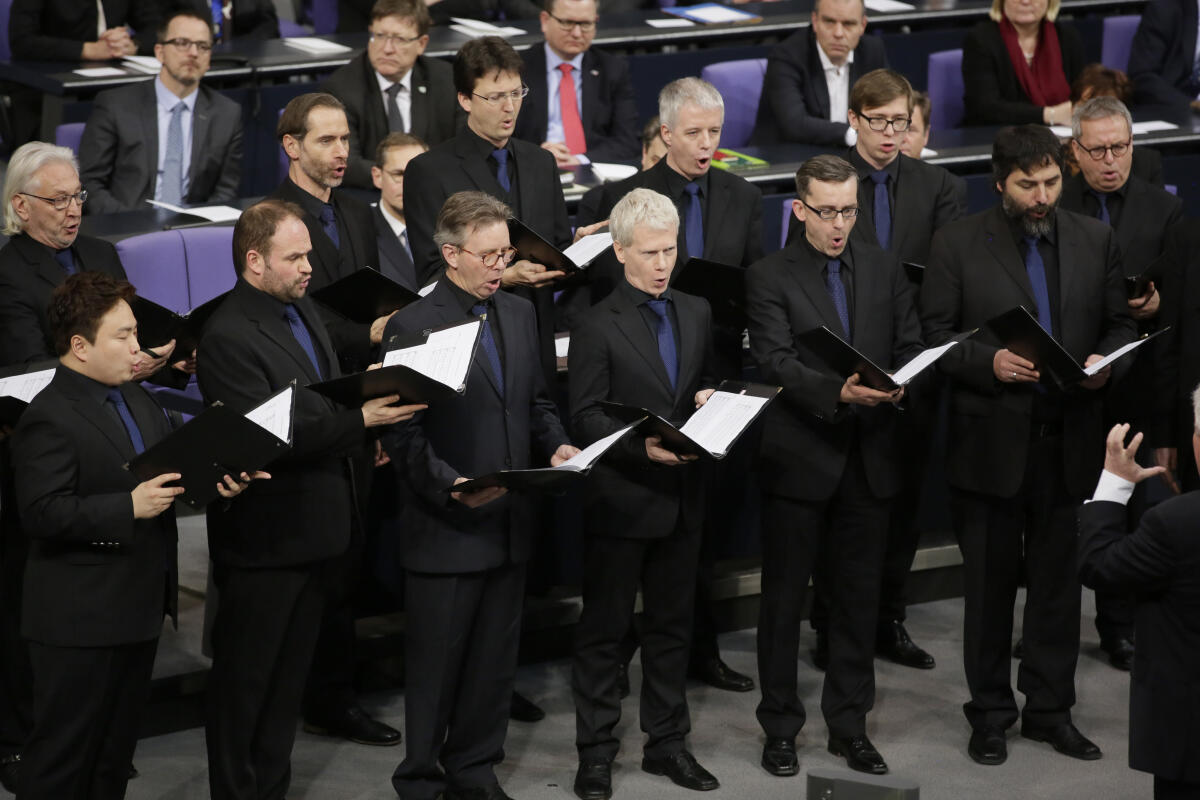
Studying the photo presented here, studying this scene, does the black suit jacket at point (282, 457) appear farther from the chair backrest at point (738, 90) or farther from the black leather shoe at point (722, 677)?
the chair backrest at point (738, 90)

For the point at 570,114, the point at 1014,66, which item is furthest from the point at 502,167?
the point at 1014,66

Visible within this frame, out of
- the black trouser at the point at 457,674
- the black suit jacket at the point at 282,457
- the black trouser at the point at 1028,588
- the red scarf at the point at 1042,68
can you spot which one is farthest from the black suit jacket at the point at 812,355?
the red scarf at the point at 1042,68

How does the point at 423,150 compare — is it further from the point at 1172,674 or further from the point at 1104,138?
the point at 1172,674

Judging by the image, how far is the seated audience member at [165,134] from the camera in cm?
636

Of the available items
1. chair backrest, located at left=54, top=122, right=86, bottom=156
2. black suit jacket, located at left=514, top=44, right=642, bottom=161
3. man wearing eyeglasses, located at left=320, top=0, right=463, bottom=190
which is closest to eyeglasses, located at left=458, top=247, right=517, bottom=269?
man wearing eyeglasses, located at left=320, top=0, right=463, bottom=190

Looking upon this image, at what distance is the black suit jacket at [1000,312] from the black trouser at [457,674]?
52.8 inches

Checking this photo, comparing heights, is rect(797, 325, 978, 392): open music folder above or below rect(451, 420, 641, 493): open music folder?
above

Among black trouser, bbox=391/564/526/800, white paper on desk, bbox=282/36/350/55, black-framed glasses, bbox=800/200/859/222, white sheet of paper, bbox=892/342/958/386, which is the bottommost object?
black trouser, bbox=391/564/526/800

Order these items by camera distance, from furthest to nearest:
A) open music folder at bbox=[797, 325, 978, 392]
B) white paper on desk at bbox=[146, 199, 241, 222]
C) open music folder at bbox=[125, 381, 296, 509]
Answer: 1. white paper on desk at bbox=[146, 199, 241, 222]
2. open music folder at bbox=[797, 325, 978, 392]
3. open music folder at bbox=[125, 381, 296, 509]

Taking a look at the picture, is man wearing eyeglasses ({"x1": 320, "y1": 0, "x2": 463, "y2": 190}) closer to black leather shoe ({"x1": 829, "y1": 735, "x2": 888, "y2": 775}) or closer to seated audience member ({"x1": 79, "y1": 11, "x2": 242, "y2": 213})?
seated audience member ({"x1": 79, "y1": 11, "x2": 242, "y2": 213})

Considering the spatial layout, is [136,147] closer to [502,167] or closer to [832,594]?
[502,167]

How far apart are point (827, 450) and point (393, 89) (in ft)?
8.89

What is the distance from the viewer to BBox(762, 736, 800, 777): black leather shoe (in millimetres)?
4707

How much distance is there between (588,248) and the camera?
468 centimetres
